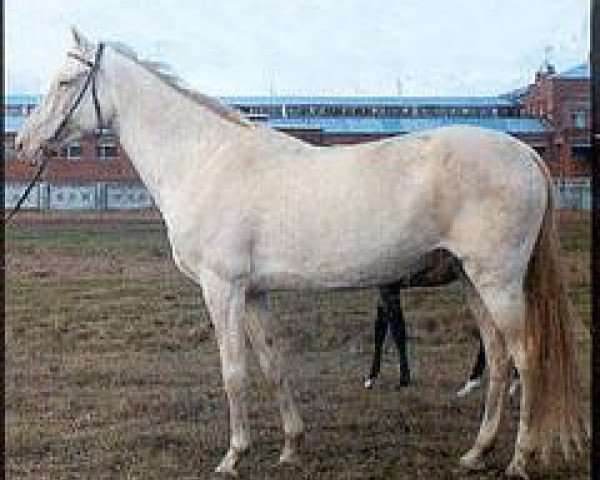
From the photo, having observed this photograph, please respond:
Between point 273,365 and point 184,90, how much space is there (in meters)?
0.74

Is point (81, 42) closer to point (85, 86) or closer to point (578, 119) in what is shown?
point (85, 86)

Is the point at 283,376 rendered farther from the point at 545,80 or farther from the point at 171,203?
Answer: the point at 545,80

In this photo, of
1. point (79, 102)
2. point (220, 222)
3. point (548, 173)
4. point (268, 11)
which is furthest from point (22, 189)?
point (548, 173)

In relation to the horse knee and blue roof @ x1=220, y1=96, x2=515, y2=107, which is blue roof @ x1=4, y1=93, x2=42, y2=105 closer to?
blue roof @ x1=220, y1=96, x2=515, y2=107

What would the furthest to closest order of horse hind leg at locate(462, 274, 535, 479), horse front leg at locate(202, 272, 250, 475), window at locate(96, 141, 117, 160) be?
window at locate(96, 141, 117, 160)
horse front leg at locate(202, 272, 250, 475)
horse hind leg at locate(462, 274, 535, 479)

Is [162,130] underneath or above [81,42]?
underneath

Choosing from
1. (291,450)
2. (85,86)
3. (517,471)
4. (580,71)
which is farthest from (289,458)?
(580,71)

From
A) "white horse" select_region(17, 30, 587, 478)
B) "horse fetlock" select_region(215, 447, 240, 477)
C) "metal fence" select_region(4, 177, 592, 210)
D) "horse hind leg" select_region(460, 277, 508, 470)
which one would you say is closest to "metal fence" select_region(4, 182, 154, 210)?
"metal fence" select_region(4, 177, 592, 210)

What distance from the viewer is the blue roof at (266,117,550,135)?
2.50 metres

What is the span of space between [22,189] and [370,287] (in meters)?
0.91

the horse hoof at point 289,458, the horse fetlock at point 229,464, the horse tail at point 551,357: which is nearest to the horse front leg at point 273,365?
the horse hoof at point 289,458

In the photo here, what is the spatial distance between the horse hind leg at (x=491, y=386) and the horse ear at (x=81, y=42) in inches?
44.7

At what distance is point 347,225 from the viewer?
2359 millimetres

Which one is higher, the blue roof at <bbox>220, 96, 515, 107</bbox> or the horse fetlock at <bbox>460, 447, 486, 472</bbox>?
the blue roof at <bbox>220, 96, 515, 107</bbox>
